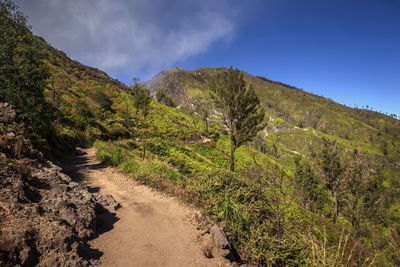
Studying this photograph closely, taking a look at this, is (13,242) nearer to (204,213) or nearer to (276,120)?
(204,213)

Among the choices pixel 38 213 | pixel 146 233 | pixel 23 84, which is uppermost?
pixel 23 84

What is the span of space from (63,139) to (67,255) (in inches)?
473

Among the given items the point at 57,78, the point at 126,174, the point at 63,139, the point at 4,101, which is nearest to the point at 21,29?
the point at 4,101

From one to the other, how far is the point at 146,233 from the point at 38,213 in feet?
8.43

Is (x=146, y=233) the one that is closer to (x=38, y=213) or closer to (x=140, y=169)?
(x=38, y=213)

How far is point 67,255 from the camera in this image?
3.19 meters

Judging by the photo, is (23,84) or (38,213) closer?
(38,213)

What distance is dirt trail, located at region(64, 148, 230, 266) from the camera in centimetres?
400

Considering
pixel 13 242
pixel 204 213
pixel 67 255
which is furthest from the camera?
pixel 204 213

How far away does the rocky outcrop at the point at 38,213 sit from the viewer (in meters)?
2.87

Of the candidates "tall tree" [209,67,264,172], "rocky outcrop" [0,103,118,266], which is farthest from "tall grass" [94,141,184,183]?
"tall tree" [209,67,264,172]

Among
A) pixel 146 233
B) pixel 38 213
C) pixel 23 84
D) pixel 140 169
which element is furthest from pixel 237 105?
pixel 38 213

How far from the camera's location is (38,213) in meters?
3.62

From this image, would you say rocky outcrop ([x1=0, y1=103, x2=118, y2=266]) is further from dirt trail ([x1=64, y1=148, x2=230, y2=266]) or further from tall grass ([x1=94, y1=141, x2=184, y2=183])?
tall grass ([x1=94, y1=141, x2=184, y2=183])
